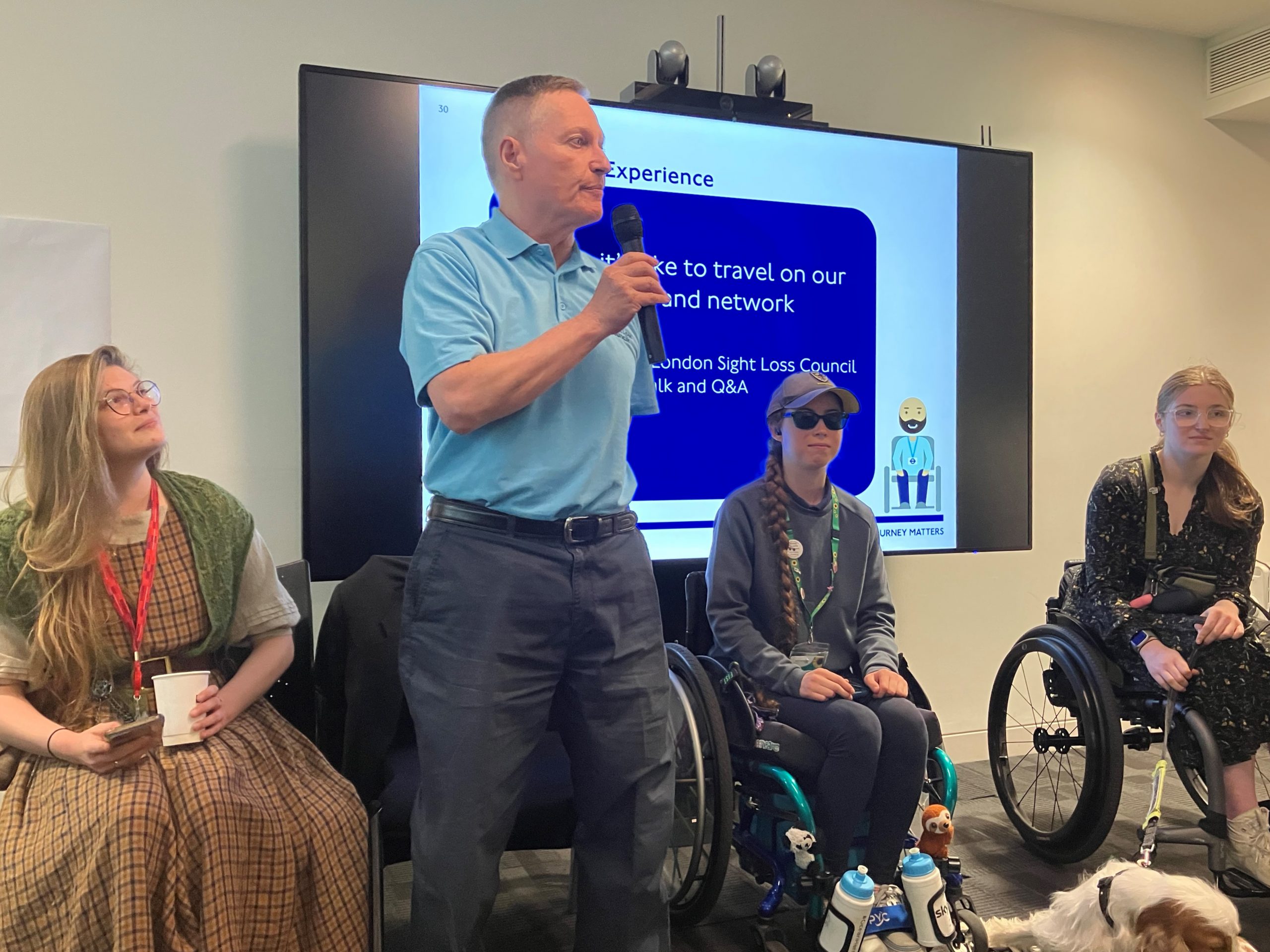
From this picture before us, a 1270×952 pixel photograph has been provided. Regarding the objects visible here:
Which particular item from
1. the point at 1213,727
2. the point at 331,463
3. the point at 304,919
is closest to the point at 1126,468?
the point at 1213,727

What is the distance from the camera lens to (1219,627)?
2322 mm

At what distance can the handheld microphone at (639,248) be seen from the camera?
1523 mm

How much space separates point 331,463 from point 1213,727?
218 centimetres

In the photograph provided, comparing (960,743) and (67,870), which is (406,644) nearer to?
(67,870)

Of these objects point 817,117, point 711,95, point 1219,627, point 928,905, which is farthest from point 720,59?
point 928,905

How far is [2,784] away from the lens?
1.56 metres

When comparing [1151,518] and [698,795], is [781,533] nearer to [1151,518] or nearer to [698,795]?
[698,795]

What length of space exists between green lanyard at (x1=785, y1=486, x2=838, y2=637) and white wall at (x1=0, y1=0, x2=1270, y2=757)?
4.46 ft

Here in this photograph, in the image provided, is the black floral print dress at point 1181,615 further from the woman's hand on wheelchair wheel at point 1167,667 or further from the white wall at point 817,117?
the white wall at point 817,117

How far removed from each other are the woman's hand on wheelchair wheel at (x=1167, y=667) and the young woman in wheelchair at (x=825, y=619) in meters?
0.63

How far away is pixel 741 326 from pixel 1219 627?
1.45m

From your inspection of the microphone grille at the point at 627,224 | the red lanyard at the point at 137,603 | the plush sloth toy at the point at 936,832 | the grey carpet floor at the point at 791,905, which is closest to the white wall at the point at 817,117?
the grey carpet floor at the point at 791,905

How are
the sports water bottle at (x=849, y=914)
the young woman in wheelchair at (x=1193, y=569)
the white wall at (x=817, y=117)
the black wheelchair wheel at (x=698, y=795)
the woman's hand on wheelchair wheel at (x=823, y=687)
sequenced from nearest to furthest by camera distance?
the sports water bottle at (x=849, y=914) < the black wheelchair wheel at (x=698, y=795) < the woman's hand on wheelchair wheel at (x=823, y=687) < the young woman in wheelchair at (x=1193, y=569) < the white wall at (x=817, y=117)

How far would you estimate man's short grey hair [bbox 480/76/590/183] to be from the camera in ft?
4.84
